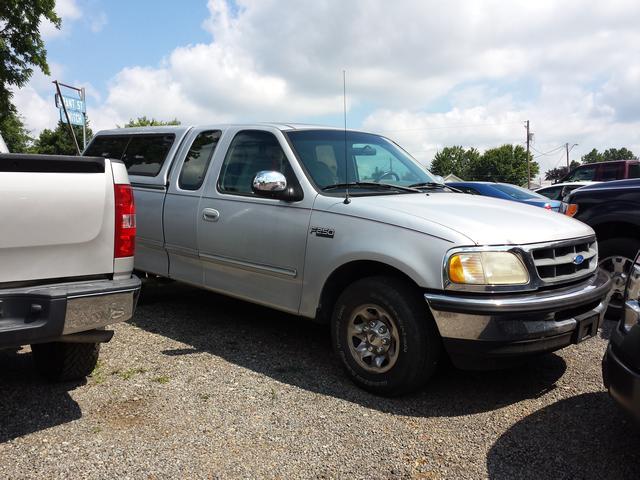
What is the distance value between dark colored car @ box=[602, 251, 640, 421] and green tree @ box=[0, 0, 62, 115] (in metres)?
18.6

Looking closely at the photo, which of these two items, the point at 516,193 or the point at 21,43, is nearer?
the point at 516,193

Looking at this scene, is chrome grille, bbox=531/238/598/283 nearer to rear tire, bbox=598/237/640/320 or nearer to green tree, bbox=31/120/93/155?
rear tire, bbox=598/237/640/320

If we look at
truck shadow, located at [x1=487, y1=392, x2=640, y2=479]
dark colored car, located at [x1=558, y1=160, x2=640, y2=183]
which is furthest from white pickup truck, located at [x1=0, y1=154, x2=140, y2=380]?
dark colored car, located at [x1=558, y1=160, x2=640, y2=183]

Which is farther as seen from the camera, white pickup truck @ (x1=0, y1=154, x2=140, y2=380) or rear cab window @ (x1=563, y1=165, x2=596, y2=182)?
rear cab window @ (x1=563, y1=165, x2=596, y2=182)

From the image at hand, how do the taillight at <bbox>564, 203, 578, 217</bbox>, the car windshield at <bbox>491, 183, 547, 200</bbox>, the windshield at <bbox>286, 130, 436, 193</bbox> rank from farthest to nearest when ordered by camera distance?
the car windshield at <bbox>491, 183, 547, 200</bbox>, the taillight at <bbox>564, 203, 578, 217</bbox>, the windshield at <bbox>286, 130, 436, 193</bbox>

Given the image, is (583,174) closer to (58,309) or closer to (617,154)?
(58,309)

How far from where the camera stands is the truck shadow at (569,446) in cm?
268

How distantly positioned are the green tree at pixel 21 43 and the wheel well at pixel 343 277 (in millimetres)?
16870

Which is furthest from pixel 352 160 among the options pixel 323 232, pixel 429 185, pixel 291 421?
pixel 291 421

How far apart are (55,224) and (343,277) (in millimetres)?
1875

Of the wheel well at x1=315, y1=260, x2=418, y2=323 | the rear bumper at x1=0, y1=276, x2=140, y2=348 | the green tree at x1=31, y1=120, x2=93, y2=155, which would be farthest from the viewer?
the green tree at x1=31, y1=120, x2=93, y2=155

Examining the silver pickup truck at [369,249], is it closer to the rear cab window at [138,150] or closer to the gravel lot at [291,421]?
the rear cab window at [138,150]

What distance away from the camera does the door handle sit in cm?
452

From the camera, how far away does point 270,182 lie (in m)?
3.92
